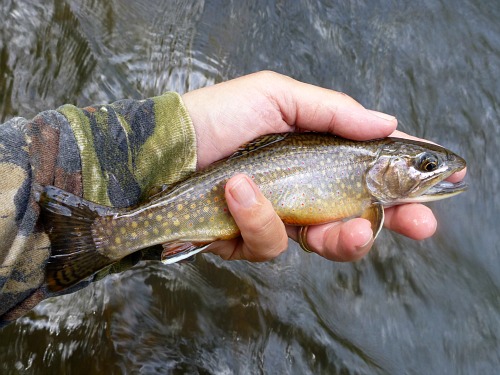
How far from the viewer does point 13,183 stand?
2.86m

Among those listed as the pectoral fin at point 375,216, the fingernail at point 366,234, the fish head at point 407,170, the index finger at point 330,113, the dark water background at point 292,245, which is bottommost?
the dark water background at point 292,245

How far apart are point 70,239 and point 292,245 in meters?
2.31

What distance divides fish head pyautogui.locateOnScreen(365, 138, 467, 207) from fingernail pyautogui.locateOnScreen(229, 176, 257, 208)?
872 millimetres

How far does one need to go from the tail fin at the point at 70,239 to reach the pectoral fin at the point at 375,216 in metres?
1.60

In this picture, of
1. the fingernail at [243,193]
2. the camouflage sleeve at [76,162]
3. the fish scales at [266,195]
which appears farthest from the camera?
the fish scales at [266,195]

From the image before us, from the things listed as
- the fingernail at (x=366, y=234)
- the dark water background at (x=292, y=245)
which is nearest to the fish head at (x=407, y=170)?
the fingernail at (x=366, y=234)

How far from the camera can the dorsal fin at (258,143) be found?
11.1ft

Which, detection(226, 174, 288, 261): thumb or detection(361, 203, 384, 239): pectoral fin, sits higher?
detection(226, 174, 288, 261): thumb

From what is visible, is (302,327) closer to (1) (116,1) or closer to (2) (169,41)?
(2) (169,41)

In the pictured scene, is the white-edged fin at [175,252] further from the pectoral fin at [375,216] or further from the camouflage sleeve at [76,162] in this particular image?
the pectoral fin at [375,216]

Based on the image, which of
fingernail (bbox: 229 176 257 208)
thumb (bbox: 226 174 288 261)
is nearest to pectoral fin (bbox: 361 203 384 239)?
thumb (bbox: 226 174 288 261)

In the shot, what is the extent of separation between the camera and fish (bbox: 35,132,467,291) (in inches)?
120

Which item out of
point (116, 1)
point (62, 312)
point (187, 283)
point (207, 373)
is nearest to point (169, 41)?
point (116, 1)

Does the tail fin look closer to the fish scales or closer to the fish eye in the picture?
the fish scales
